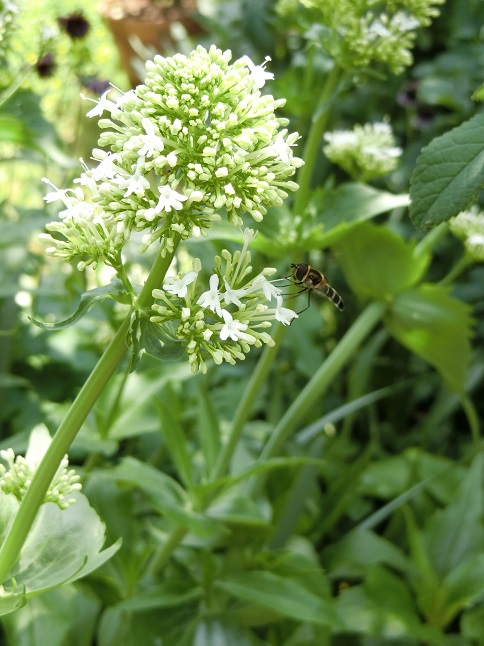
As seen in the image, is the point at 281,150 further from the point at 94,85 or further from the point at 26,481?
the point at 94,85

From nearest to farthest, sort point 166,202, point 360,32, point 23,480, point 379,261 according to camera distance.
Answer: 1. point 166,202
2. point 23,480
3. point 360,32
4. point 379,261

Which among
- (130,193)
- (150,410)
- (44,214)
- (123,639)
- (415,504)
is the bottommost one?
(415,504)

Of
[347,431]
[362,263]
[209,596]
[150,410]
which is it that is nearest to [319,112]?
[362,263]

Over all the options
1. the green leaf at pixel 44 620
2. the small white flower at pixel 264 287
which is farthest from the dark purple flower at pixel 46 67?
the small white flower at pixel 264 287

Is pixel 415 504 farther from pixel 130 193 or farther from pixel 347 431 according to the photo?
pixel 130 193

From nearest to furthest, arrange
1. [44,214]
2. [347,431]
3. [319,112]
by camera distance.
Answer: [319,112], [44,214], [347,431]

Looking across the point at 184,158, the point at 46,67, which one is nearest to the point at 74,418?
the point at 184,158
